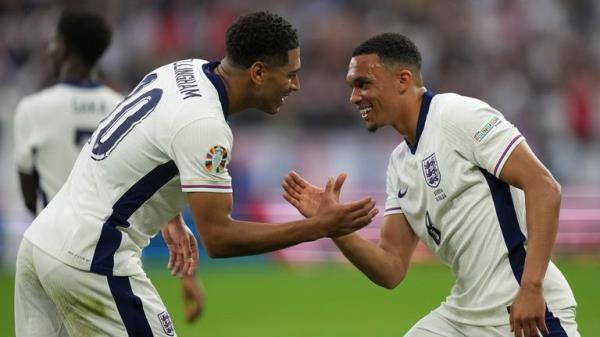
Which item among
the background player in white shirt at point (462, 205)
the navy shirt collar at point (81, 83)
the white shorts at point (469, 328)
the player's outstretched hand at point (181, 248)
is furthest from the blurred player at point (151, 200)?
the navy shirt collar at point (81, 83)

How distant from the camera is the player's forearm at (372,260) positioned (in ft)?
20.2

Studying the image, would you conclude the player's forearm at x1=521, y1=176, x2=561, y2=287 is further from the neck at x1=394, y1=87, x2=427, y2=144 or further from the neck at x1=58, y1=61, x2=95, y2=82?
the neck at x1=58, y1=61, x2=95, y2=82

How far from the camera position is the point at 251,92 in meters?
5.84

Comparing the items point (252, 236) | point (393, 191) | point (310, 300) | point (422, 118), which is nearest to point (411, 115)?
point (422, 118)

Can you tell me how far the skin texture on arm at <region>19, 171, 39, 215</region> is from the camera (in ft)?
27.0

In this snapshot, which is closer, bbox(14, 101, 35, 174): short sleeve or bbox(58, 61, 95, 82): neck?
bbox(14, 101, 35, 174): short sleeve

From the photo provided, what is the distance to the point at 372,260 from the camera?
6273 mm

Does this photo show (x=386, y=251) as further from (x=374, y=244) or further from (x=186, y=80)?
(x=186, y=80)

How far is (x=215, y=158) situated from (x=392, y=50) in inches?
62.0

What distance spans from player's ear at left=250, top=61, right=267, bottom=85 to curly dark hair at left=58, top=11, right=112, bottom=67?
2928 mm

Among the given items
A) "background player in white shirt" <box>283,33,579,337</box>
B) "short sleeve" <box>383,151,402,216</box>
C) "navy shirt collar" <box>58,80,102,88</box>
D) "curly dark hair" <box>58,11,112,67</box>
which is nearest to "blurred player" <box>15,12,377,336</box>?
"background player in white shirt" <box>283,33,579,337</box>

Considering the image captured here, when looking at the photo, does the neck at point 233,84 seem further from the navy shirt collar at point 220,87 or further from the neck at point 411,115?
the neck at point 411,115

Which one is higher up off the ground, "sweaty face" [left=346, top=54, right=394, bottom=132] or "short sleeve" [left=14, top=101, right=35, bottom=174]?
"sweaty face" [left=346, top=54, right=394, bottom=132]

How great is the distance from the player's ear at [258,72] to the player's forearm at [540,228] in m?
1.46
